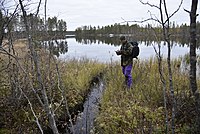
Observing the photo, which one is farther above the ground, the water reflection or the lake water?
the water reflection

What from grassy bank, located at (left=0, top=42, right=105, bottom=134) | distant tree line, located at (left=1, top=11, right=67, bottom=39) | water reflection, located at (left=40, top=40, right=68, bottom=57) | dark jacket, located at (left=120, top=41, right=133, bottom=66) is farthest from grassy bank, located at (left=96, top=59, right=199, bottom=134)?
distant tree line, located at (left=1, top=11, right=67, bottom=39)

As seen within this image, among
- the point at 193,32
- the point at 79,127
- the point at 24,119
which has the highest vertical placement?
the point at 193,32

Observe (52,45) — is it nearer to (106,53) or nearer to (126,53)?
(126,53)

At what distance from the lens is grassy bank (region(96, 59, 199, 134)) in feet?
13.6

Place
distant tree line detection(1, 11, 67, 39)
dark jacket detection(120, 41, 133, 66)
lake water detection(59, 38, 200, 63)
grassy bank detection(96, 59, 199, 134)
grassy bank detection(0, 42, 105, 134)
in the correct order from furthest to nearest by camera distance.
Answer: lake water detection(59, 38, 200, 63), dark jacket detection(120, 41, 133, 66), grassy bank detection(0, 42, 105, 134), grassy bank detection(96, 59, 199, 134), distant tree line detection(1, 11, 67, 39)

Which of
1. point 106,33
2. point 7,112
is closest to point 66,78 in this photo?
point 7,112

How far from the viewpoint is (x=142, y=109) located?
4.94m

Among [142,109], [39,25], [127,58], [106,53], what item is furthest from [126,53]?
[106,53]

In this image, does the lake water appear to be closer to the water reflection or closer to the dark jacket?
the dark jacket

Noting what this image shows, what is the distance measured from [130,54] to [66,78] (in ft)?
8.83

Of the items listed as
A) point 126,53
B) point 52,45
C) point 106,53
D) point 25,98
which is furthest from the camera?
point 106,53

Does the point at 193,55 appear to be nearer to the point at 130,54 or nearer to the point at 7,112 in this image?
the point at 130,54

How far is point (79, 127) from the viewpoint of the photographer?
18.8ft

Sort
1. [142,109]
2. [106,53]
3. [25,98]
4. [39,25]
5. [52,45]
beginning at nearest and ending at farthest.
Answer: [52,45] → [39,25] → [142,109] → [25,98] → [106,53]
